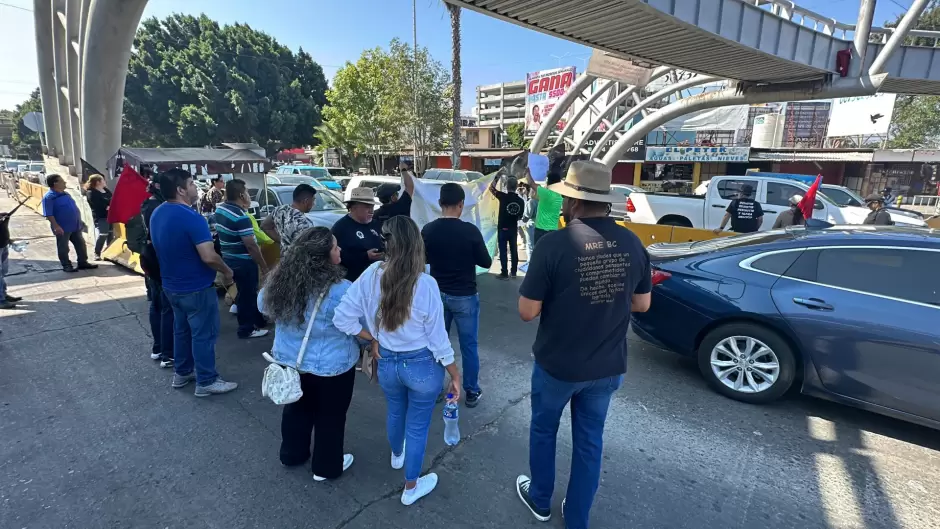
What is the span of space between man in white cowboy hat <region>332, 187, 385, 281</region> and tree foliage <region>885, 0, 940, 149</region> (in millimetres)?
42553

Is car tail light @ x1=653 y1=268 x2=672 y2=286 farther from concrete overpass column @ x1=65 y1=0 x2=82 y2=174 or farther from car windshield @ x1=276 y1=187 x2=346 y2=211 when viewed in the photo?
concrete overpass column @ x1=65 y1=0 x2=82 y2=174

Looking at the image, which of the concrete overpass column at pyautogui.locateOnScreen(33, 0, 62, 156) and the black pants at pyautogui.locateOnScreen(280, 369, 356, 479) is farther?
the concrete overpass column at pyautogui.locateOnScreen(33, 0, 62, 156)

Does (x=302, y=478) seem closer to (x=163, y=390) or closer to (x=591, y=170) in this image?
(x=163, y=390)

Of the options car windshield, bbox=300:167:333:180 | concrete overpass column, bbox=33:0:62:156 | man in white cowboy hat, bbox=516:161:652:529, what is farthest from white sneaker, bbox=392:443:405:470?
car windshield, bbox=300:167:333:180

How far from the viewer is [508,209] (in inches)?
288

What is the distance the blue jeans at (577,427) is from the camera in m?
2.24

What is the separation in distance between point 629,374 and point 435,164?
119ft

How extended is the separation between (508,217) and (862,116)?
98.4ft

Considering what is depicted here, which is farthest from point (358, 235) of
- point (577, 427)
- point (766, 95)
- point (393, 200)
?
point (766, 95)

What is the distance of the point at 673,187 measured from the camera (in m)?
26.5

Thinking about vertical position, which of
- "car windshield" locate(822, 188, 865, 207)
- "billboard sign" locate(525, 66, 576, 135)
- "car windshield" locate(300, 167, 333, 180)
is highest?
"billboard sign" locate(525, 66, 576, 135)

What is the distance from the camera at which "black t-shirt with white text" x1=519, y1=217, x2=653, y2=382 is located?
6.93ft

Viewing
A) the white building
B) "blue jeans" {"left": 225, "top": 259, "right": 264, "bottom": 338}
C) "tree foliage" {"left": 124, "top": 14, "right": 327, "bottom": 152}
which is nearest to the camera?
"blue jeans" {"left": 225, "top": 259, "right": 264, "bottom": 338}

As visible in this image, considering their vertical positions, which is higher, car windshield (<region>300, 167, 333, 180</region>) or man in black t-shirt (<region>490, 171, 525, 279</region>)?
car windshield (<region>300, 167, 333, 180</region>)
